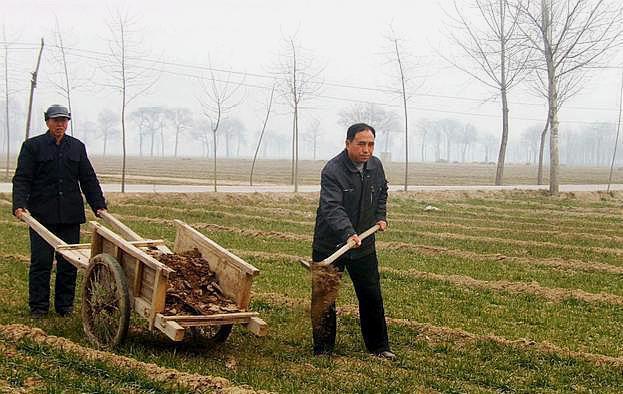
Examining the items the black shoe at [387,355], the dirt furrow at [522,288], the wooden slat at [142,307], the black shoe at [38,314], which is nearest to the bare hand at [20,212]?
the black shoe at [38,314]

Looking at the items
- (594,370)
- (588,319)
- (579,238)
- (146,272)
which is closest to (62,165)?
(146,272)

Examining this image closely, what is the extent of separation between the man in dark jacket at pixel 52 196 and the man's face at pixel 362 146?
116 inches

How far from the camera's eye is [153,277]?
5.80 m

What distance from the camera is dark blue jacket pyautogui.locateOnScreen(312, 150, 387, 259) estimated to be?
6.15 metres

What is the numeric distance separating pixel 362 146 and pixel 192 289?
1905mm

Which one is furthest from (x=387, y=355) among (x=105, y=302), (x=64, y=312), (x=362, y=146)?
(x=64, y=312)

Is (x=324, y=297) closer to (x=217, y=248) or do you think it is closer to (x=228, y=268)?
(x=228, y=268)

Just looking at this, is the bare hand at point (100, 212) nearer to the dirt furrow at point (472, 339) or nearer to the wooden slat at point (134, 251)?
the wooden slat at point (134, 251)

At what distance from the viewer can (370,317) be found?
6457 mm

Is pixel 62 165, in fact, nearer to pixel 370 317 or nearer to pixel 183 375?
pixel 183 375

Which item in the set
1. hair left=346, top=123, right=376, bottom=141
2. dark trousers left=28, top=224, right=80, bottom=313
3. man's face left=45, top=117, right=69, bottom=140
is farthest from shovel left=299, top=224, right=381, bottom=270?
man's face left=45, top=117, right=69, bottom=140

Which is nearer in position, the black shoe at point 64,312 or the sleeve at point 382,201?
the sleeve at point 382,201

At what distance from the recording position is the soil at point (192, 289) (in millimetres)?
5876

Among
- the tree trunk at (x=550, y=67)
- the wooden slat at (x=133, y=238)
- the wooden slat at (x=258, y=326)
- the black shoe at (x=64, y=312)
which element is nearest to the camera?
the wooden slat at (x=258, y=326)
